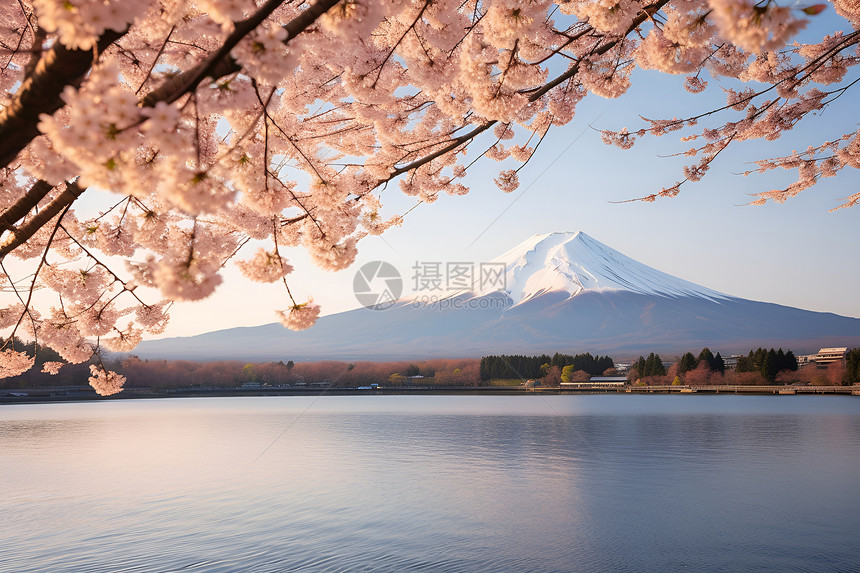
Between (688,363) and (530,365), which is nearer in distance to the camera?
(688,363)

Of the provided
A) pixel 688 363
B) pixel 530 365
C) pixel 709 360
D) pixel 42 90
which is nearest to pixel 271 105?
pixel 42 90

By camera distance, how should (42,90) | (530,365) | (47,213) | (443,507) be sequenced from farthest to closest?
(530,365) → (443,507) → (47,213) → (42,90)

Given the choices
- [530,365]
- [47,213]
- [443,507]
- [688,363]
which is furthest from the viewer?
[530,365]

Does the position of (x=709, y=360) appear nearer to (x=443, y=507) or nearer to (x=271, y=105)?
(x=443, y=507)

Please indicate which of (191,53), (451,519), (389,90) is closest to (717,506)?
(451,519)

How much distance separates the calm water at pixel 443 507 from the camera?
452 inches

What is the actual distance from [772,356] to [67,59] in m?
Result: 111

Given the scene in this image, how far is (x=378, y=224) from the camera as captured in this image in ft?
20.1

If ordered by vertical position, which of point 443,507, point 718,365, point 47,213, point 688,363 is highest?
point 47,213

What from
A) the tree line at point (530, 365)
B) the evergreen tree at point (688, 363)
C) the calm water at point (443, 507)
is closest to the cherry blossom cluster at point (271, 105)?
the calm water at point (443, 507)

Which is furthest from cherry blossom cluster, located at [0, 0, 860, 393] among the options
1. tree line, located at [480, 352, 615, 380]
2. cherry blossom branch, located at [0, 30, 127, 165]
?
tree line, located at [480, 352, 615, 380]

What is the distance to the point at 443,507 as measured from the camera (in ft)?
51.4

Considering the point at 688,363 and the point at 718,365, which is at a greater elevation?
the point at 688,363

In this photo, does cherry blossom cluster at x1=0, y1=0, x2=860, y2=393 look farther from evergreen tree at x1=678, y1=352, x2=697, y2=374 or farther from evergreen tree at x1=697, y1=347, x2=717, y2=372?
evergreen tree at x1=678, y1=352, x2=697, y2=374
